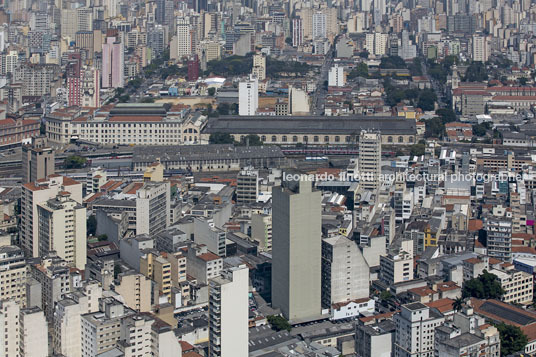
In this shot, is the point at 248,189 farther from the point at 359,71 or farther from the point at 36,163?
the point at 359,71

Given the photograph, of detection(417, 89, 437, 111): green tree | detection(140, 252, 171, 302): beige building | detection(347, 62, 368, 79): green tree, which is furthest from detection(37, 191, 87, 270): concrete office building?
detection(347, 62, 368, 79): green tree

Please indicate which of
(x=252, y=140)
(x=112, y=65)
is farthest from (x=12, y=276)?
(x=112, y=65)

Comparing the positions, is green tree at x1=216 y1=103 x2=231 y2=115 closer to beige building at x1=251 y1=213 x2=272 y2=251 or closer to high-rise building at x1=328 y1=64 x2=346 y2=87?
high-rise building at x1=328 y1=64 x2=346 y2=87

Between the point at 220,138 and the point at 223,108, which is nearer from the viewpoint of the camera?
the point at 220,138

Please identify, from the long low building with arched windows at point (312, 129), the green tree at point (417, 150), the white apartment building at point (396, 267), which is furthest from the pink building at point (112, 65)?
the white apartment building at point (396, 267)

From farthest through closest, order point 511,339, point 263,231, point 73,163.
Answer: point 73,163 → point 263,231 → point 511,339

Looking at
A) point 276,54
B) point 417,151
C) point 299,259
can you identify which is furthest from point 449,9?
point 299,259

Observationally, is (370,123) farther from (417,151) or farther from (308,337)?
(308,337)
